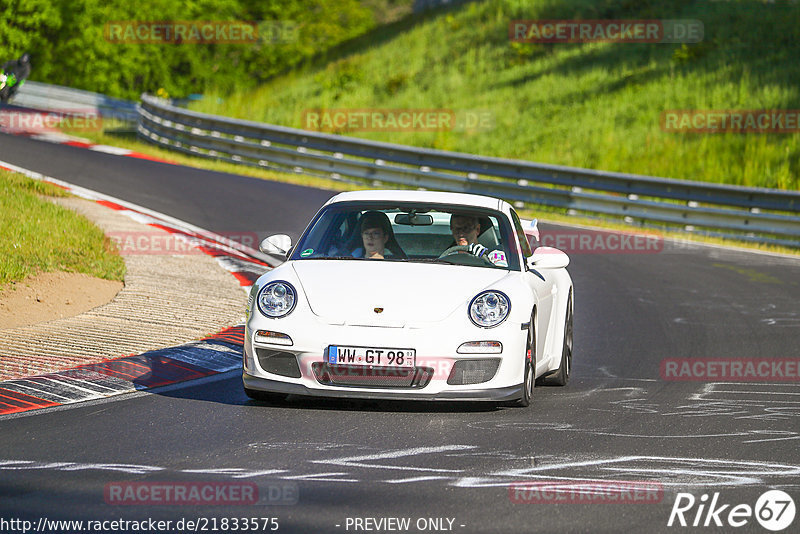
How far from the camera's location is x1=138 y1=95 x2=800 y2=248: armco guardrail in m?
21.0

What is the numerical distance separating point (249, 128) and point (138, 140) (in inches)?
Result: 226

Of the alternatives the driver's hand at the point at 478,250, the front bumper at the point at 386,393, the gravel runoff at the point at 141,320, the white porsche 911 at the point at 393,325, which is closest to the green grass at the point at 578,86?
the gravel runoff at the point at 141,320

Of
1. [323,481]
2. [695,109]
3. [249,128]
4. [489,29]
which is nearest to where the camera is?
[323,481]

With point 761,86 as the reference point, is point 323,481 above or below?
below

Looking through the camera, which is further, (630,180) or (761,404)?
(630,180)

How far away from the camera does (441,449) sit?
649 centimetres

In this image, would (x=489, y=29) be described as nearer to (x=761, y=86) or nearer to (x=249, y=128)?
(x=761, y=86)

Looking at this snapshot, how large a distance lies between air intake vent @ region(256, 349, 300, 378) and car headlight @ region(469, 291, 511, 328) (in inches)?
43.0

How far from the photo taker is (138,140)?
32.0 meters

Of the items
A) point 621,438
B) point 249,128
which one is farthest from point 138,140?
point 621,438

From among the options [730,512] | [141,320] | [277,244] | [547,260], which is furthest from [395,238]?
[730,512]

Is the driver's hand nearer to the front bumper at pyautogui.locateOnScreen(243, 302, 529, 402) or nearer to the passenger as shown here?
the passenger

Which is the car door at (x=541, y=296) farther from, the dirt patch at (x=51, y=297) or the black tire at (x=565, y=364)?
the dirt patch at (x=51, y=297)

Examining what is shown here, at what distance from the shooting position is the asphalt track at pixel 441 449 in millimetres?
5160
